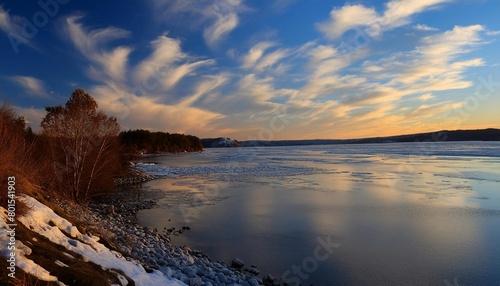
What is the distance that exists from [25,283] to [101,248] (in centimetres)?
366

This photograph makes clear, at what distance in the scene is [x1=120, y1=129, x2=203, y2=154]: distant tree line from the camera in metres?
98.4

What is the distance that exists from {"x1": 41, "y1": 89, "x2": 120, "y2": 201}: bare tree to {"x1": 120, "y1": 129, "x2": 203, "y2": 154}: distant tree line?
71.6 metres

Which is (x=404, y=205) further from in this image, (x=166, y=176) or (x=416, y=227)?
→ (x=166, y=176)

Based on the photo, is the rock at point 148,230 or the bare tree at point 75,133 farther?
the bare tree at point 75,133

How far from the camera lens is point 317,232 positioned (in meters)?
13.8

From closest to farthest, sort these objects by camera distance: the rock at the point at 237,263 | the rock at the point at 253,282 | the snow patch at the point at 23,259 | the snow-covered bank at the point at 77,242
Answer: the snow patch at the point at 23,259 → the snow-covered bank at the point at 77,242 → the rock at the point at 253,282 → the rock at the point at 237,263

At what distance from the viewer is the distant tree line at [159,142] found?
98375mm

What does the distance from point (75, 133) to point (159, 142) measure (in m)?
96.2

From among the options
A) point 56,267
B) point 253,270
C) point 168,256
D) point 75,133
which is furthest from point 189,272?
point 75,133

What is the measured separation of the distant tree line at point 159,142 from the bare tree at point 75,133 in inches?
2818

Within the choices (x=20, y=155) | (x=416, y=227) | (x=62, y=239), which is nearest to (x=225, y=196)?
(x=416, y=227)

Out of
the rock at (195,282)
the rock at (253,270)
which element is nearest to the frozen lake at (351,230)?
the rock at (253,270)

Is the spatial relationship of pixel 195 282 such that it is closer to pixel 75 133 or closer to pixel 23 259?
pixel 23 259

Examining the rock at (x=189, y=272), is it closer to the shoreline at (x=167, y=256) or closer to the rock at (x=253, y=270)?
the shoreline at (x=167, y=256)
